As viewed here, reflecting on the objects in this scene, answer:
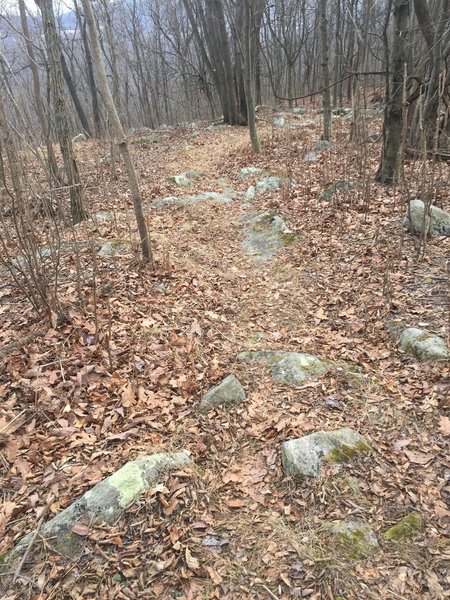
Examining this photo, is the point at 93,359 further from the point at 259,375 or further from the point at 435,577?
the point at 435,577

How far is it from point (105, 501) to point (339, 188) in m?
6.16

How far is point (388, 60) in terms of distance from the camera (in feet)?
19.1

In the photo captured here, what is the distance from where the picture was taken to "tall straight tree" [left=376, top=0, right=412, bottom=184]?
5305 millimetres

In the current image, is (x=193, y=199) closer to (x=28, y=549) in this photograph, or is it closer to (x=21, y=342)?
(x=21, y=342)

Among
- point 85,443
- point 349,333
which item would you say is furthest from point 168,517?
point 349,333

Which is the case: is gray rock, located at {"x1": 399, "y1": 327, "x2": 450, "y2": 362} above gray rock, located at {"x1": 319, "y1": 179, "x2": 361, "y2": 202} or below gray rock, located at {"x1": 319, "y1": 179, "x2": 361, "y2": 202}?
below

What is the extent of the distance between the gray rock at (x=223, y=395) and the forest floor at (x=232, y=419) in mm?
84

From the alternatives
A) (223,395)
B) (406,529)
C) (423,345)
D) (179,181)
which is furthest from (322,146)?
(406,529)

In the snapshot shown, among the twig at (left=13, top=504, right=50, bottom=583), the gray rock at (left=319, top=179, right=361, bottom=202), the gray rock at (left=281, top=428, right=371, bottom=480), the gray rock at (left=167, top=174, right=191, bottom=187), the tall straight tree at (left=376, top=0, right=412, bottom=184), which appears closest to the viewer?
the twig at (left=13, top=504, right=50, bottom=583)

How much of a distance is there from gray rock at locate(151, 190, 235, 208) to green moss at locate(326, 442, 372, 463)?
646cm

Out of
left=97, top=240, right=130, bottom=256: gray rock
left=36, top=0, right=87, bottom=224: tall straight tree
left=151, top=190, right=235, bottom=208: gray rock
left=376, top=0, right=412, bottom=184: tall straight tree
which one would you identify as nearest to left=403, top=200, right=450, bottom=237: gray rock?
left=376, top=0, right=412, bottom=184: tall straight tree

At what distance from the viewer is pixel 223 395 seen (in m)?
3.11

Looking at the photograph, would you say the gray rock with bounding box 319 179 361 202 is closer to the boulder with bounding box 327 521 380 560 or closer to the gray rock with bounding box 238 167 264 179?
the gray rock with bounding box 238 167 264 179

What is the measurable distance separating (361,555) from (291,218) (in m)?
5.36
